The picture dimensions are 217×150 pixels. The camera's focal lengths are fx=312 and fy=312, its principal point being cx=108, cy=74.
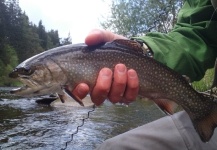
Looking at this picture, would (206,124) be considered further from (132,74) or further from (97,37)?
(97,37)

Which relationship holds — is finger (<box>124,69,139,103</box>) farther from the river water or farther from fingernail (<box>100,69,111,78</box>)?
the river water

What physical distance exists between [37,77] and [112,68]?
0.60 meters

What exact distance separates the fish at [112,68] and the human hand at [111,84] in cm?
5

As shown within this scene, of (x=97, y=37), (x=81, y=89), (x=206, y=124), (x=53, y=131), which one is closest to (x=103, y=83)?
(x=81, y=89)

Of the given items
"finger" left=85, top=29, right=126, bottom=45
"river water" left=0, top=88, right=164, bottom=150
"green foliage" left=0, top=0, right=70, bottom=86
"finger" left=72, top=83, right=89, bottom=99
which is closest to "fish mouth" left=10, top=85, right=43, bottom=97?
"finger" left=72, top=83, right=89, bottom=99

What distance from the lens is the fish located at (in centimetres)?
244

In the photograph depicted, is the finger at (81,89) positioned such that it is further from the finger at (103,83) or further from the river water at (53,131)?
the river water at (53,131)

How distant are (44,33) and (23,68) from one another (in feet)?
364

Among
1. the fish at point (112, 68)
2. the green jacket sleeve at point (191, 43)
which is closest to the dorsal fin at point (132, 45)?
the fish at point (112, 68)

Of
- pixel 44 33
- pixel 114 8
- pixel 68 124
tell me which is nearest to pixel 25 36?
pixel 44 33

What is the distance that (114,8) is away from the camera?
37.2 m

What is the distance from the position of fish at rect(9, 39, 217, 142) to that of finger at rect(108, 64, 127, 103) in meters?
0.07

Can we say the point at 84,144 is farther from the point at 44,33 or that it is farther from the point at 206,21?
the point at 44,33

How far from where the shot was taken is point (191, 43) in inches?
116
